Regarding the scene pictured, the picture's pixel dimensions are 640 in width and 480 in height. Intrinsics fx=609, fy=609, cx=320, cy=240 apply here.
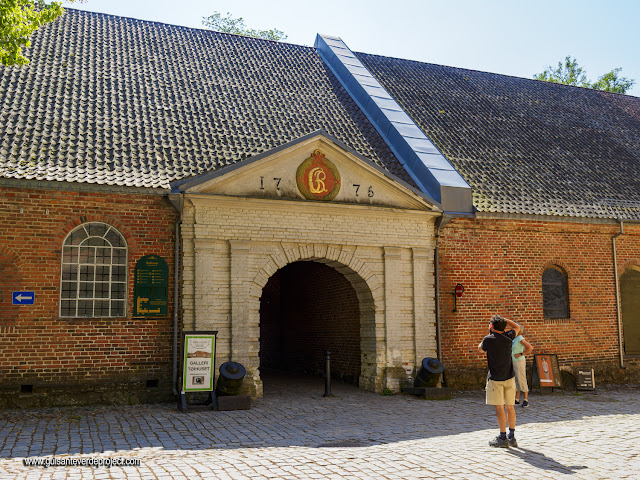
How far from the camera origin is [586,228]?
15.3 meters

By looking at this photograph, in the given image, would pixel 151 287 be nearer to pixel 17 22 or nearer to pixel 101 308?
pixel 101 308

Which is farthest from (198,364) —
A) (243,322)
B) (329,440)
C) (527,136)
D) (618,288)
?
(527,136)

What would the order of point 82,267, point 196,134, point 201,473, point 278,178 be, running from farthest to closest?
1. point 196,134
2. point 278,178
3. point 82,267
4. point 201,473

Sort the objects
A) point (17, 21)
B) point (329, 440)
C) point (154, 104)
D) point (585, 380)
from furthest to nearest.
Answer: point (585, 380) → point (154, 104) → point (17, 21) → point (329, 440)

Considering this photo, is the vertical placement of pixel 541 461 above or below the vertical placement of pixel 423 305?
below

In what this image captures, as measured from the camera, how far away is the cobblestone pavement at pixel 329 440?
21.5ft

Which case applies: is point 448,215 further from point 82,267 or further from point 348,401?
point 82,267

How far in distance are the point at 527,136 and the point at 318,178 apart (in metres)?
8.20

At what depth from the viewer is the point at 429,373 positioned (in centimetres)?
1271

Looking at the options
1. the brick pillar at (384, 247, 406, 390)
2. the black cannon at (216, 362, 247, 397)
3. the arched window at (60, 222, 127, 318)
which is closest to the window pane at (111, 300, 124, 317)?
the arched window at (60, 222, 127, 318)

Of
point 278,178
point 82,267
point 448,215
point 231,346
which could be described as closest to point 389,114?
point 448,215

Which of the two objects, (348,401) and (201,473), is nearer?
(201,473)

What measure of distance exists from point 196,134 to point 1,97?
13.4 feet

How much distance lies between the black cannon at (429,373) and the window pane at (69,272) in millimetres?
7163
